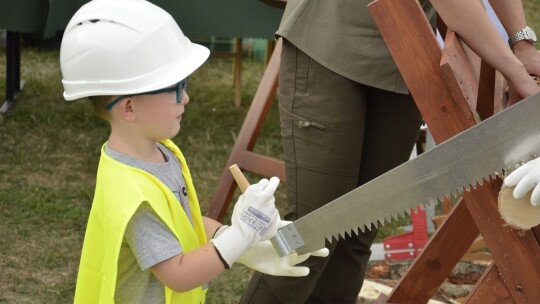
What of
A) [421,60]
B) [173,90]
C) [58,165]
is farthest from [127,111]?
[58,165]

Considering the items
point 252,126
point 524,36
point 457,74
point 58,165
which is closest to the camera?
point 457,74

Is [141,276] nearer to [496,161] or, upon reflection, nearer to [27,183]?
[496,161]

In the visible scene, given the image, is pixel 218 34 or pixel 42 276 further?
pixel 218 34

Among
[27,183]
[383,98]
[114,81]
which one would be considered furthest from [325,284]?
[27,183]

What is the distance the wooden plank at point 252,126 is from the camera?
4277 mm

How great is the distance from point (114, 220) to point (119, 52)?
1.22 feet

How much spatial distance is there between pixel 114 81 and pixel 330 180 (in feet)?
2.72

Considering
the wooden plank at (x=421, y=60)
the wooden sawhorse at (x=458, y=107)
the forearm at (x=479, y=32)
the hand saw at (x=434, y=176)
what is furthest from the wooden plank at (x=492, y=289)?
the forearm at (x=479, y=32)

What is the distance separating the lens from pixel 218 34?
550 cm

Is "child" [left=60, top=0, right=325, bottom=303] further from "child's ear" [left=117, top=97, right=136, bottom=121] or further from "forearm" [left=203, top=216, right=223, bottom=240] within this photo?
"forearm" [left=203, top=216, right=223, bottom=240]

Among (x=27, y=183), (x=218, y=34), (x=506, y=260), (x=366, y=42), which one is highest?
(x=366, y=42)

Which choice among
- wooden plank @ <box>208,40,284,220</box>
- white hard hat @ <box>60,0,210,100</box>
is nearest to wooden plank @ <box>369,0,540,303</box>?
white hard hat @ <box>60,0,210,100</box>

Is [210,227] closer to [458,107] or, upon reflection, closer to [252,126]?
[458,107]

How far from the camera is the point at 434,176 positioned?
7.19 ft
